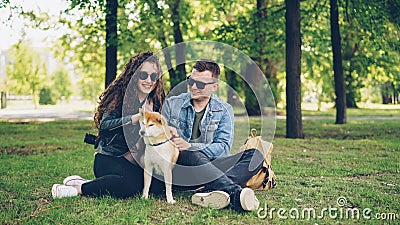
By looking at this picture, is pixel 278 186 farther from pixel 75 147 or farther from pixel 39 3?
pixel 39 3

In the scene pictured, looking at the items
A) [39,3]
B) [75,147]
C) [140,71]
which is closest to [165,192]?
[140,71]

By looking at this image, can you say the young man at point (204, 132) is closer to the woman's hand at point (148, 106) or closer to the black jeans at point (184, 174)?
the black jeans at point (184, 174)

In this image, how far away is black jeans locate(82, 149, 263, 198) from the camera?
5.07 metres

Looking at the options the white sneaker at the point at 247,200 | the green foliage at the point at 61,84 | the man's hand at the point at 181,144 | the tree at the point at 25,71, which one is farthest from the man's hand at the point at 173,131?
the green foliage at the point at 61,84

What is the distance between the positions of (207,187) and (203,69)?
125 centimetres

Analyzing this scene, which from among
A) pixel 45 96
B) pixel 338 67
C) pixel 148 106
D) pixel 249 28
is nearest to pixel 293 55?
pixel 249 28

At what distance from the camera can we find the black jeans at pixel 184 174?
507 cm

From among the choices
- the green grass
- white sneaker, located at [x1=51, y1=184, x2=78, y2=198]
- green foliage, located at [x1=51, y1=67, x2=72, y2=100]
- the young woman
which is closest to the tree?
green foliage, located at [x1=51, y1=67, x2=72, y2=100]

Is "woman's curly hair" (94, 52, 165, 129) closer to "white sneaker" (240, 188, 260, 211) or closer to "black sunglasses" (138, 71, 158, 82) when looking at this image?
"black sunglasses" (138, 71, 158, 82)

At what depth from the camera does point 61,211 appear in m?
4.76

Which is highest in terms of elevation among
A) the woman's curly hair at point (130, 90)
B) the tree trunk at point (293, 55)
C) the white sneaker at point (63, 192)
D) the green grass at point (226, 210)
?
the tree trunk at point (293, 55)

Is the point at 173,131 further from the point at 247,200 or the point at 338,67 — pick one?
the point at 338,67

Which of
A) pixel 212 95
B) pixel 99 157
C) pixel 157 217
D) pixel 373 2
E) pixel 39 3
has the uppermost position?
pixel 39 3

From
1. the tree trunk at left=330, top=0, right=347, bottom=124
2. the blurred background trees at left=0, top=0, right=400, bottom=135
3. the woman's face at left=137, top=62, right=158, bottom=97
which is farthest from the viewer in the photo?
the tree trunk at left=330, top=0, right=347, bottom=124
